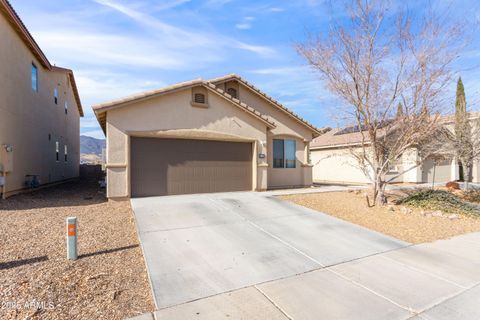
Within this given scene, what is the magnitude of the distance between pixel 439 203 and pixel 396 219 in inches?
126

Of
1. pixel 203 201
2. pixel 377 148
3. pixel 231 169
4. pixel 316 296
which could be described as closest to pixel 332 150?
pixel 377 148

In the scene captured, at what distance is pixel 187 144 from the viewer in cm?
1098


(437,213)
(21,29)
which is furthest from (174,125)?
(437,213)

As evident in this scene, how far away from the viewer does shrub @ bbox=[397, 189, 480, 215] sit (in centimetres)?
979

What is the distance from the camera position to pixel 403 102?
10258 millimetres

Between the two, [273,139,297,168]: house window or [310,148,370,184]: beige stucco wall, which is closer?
[273,139,297,168]: house window

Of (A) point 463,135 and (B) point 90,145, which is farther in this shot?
(B) point 90,145

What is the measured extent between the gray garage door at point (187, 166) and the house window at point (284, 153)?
214 cm

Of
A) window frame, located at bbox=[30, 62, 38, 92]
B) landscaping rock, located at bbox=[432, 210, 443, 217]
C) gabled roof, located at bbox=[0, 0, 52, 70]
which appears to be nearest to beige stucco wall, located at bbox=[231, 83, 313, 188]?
landscaping rock, located at bbox=[432, 210, 443, 217]

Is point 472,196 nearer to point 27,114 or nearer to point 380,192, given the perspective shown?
point 380,192

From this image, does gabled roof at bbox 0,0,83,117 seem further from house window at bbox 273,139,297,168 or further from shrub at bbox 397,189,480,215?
shrub at bbox 397,189,480,215

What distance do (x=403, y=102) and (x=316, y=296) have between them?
950 centimetres

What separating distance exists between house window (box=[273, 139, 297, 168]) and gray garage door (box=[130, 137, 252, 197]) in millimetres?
2144

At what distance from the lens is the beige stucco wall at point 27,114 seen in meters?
10.2
